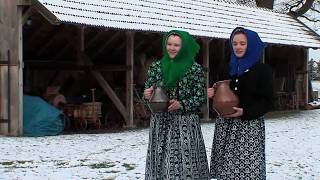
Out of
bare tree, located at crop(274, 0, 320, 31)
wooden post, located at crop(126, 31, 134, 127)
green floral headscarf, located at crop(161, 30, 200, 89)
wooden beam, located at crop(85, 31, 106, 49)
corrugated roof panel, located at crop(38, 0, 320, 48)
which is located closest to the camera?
green floral headscarf, located at crop(161, 30, 200, 89)

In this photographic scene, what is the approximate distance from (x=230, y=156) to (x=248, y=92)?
50 cm

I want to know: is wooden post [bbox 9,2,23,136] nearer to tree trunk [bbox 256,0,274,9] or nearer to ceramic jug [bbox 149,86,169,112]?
ceramic jug [bbox 149,86,169,112]

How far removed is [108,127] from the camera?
13516 mm

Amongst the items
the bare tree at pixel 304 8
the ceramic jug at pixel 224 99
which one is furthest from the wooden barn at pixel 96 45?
the bare tree at pixel 304 8

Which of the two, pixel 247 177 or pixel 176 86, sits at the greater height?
pixel 176 86

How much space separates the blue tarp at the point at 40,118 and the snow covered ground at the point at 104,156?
59 cm

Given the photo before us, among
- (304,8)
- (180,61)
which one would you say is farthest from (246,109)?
(304,8)

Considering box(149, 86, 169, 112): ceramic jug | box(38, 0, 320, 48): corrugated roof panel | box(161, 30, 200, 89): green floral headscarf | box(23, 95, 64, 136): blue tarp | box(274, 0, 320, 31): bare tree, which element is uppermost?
box(274, 0, 320, 31): bare tree

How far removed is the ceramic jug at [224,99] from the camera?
166 inches

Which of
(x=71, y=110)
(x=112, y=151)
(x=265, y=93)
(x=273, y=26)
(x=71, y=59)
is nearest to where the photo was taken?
(x=265, y=93)

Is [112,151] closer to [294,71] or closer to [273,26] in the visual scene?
[273,26]

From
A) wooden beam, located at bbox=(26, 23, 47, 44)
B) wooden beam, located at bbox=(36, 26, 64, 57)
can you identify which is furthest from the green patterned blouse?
wooden beam, located at bbox=(36, 26, 64, 57)

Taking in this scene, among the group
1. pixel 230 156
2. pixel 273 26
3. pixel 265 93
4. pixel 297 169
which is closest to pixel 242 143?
pixel 230 156

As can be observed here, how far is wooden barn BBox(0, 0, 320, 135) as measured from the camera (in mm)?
10898
